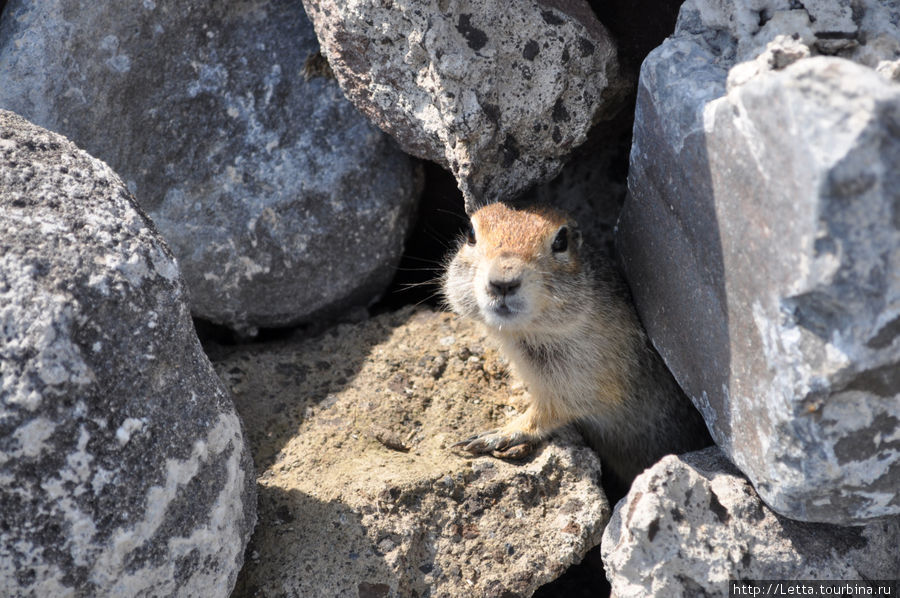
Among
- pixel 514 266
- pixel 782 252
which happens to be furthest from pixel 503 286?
pixel 782 252

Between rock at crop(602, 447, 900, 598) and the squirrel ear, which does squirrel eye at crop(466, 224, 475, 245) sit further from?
rock at crop(602, 447, 900, 598)

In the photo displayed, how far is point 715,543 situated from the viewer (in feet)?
11.3

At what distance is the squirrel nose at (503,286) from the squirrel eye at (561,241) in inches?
20.7

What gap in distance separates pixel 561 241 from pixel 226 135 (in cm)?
208

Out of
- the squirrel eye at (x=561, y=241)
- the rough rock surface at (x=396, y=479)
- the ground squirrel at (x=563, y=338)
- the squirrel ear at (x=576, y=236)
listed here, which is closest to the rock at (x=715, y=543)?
A: the rough rock surface at (x=396, y=479)

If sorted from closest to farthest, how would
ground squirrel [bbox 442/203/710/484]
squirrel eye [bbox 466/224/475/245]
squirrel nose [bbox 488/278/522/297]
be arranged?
squirrel nose [bbox 488/278/522/297] → ground squirrel [bbox 442/203/710/484] → squirrel eye [bbox 466/224/475/245]

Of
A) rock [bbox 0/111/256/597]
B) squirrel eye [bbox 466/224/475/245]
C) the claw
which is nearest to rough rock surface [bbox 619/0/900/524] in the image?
the claw

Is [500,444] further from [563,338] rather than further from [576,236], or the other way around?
[576,236]

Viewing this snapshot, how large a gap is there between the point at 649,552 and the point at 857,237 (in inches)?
63.2

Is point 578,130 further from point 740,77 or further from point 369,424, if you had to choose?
point 369,424

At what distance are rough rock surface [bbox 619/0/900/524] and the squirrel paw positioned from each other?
3.17 ft

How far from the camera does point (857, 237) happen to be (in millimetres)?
2527

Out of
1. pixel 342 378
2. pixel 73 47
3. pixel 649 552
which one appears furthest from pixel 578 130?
pixel 73 47

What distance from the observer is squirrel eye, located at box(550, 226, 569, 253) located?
14.9ft
